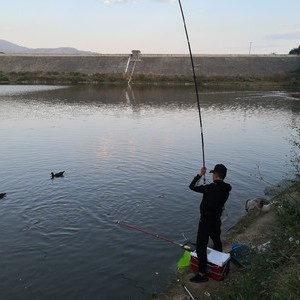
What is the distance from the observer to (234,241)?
10.4 meters

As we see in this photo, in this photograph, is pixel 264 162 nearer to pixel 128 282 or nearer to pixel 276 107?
pixel 128 282

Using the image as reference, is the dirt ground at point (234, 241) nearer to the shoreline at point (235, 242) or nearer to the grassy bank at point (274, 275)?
the shoreline at point (235, 242)

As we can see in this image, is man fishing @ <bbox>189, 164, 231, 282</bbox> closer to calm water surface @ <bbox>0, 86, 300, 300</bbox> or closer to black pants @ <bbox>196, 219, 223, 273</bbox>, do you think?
black pants @ <bbox>196, 219, 223, 273</bbox>

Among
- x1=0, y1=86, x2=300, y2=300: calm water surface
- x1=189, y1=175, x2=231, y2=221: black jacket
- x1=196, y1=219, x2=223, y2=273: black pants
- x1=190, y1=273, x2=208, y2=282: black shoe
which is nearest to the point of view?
x1=189, y1=175, x2=231, y2=221: black jacket

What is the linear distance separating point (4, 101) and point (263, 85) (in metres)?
53.8

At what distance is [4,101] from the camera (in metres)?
45.8

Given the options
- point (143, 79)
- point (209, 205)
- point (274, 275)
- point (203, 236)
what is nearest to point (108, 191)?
point (203, 236)

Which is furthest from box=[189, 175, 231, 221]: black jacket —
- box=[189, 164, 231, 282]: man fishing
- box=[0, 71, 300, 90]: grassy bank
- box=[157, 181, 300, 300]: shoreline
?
box=[0, 71, 300, 90]: grassy bank

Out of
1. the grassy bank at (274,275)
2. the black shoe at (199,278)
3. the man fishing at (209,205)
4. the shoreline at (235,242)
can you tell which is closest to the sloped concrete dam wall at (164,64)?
the shoreline at (235,242)

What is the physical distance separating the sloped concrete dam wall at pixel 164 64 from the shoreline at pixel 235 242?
79.2 meters

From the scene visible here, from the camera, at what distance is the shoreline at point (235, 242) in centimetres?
791

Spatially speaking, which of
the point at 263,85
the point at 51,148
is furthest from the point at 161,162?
the point at 263,85

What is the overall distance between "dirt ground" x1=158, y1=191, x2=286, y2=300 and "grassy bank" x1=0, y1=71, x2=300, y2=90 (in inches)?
2701

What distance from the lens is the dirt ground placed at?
799cm
